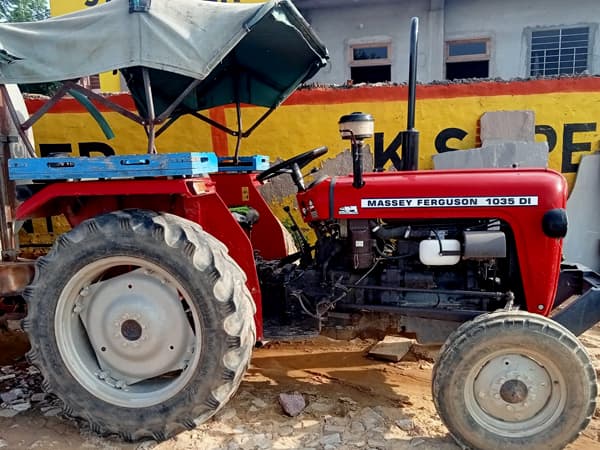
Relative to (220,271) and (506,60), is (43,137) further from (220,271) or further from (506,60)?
(506,60)

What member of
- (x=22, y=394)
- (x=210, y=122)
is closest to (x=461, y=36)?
(x=210, y=122)

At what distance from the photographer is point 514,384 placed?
2537 millimetres

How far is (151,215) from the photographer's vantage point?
2.71 metres

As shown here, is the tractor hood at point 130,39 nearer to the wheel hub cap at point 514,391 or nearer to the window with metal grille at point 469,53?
the wheel hub cap at point 514,391

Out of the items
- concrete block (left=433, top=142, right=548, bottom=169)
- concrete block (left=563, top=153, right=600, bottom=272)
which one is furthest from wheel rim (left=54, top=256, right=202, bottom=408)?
concrete block (left=563, top=153, right=600, bottom=272)

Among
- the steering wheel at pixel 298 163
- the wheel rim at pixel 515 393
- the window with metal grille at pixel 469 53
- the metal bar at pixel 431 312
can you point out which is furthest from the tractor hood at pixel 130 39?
the window with metal grille at pixel 469 53

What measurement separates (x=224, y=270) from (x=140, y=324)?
1.99ft

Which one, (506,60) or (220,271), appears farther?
(506,60)

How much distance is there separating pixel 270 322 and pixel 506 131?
3.69 metres

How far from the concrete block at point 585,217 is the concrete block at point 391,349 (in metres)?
2.66

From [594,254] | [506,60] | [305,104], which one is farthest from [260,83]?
[506,60]

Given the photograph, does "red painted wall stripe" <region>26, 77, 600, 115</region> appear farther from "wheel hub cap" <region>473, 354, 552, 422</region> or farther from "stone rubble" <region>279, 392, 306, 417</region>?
"wheel hub cap" <region>473, 354, 552, 422</region>

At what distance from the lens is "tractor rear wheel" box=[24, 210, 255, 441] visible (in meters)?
2.63

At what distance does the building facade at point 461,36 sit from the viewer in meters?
9.23
